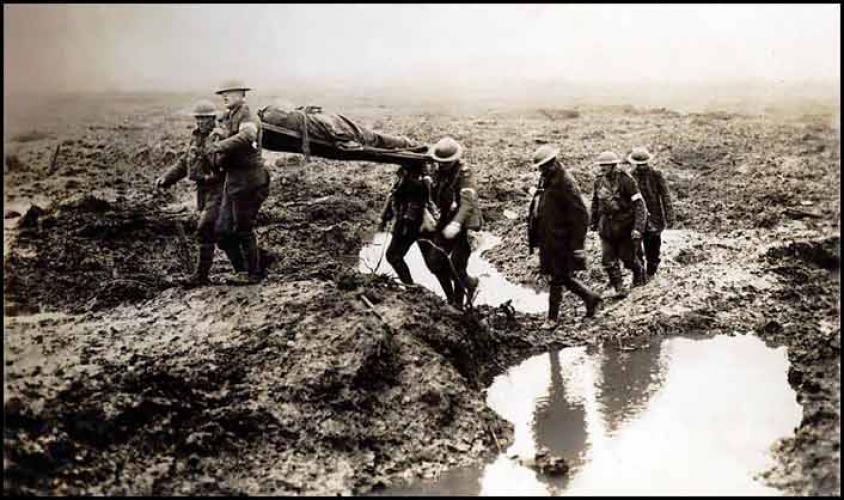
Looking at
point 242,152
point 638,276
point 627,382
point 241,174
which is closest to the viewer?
point 627,382

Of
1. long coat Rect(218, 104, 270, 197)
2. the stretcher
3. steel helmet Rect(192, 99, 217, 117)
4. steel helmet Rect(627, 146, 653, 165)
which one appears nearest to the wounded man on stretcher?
the stretcher

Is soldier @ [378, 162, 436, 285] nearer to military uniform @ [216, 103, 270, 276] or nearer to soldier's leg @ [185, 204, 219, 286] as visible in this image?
military uniform @ [216, 103, 270, 276]

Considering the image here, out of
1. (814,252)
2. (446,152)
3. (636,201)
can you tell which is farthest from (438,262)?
(814,252)

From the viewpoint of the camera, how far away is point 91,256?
9.55m

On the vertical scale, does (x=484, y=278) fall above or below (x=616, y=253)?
below

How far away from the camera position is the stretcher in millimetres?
7269

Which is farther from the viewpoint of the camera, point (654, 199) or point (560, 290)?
point (654, 199)

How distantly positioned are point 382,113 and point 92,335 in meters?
12.4

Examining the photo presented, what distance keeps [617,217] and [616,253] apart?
0.38 meters

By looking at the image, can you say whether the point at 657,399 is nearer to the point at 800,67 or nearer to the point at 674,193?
the point at 674,193

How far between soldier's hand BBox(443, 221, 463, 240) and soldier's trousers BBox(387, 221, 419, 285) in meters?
0.56

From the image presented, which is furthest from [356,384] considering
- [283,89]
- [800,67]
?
[283,89]

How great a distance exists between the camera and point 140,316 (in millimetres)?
7199

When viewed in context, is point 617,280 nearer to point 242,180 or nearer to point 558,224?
point 558,224
